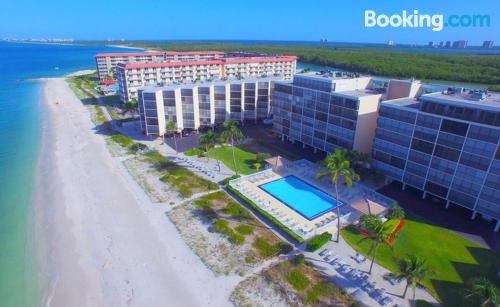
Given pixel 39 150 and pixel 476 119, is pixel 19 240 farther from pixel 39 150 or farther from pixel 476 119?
pixel 476 119

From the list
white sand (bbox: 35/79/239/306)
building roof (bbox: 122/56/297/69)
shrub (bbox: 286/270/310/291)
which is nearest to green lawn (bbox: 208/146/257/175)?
white sand (bbox: 35/79/239/306)

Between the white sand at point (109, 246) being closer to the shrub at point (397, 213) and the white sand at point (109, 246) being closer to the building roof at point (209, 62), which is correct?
the shrub at point (397, 213)

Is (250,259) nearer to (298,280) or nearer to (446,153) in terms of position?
(298,280)

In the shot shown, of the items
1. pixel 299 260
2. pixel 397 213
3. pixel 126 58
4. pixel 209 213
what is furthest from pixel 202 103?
pixel 126 58

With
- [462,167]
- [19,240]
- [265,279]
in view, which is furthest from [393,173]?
[19,240]

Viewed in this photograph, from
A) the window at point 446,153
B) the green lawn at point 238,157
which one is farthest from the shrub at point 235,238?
the window at point 446,153
